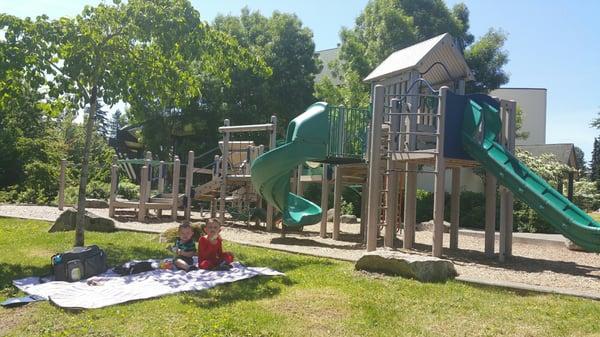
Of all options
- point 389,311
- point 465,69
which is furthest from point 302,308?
point 465,69

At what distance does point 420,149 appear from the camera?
11.3 m

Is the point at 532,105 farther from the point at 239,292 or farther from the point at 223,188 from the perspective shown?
the point at 239,292

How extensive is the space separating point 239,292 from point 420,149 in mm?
5782

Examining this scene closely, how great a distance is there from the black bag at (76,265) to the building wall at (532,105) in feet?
113

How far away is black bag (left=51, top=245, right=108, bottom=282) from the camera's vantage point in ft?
23.9

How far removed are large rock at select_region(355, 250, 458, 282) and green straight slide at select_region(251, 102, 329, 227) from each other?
432 centimetres

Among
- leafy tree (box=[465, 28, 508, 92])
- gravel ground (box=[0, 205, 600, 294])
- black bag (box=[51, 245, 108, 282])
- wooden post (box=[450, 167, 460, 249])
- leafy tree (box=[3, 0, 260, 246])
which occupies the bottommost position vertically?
gravel ground (box=[0, 205, 600, 294])

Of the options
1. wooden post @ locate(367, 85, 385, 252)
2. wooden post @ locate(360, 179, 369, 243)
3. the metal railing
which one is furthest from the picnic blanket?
wooden post @ locate(360, 179, 369, 243)

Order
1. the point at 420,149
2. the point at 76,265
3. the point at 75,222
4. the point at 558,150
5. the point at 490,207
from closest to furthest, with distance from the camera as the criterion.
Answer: the point at 76,265 → the point at 490,207 → the point at 420,149 → the point at 75,222 → the point at 558,150

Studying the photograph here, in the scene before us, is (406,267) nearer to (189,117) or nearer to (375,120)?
(375,120)

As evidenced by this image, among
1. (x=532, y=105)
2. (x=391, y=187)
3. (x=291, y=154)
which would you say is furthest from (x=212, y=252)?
(x=532, y=105)

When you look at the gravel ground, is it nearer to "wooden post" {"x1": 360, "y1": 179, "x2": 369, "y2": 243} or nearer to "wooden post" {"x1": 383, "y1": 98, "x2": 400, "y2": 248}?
"wooden post" {"x1": 360, "y1": 179, "x2": 369, "y2": 243}

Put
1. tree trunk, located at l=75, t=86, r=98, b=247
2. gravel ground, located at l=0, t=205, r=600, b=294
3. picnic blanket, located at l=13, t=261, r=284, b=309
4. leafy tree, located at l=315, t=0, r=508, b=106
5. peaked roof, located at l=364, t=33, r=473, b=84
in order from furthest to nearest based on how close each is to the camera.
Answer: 1. leafy tree, located at l=315, t=0, r=508, b=106
2. peaked roof, located at l=364, t=33, r=473, b=84
3. tree trunk, located at l=75, t=86, r=98, b=247
4. gravel ground, located at l=0, t=205, r=600, b=294
5. picnic blanket, located at l=13, t=261, r=284, b=309

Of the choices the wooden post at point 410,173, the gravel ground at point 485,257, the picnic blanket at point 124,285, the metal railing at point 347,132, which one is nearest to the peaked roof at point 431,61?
the wooden post at point 410,173
